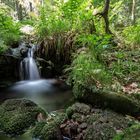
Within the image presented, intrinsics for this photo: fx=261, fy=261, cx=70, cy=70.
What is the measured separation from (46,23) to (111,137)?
19.0ft

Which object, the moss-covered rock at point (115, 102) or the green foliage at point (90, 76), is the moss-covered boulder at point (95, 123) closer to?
the moss-covered rock at point (115, 102)

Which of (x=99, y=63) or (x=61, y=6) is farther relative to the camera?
(x=61, y=6)

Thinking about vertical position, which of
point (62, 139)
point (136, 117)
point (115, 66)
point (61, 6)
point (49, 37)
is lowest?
point (62, 139)

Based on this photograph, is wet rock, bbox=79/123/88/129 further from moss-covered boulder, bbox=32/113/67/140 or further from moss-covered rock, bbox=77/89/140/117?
moss-covered rock, bbox=77/89/140/117

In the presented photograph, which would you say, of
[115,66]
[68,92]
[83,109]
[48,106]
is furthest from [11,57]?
[83,109]

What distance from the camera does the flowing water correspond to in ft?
20.5

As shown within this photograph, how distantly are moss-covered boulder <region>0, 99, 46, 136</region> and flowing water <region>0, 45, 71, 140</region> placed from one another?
63cm

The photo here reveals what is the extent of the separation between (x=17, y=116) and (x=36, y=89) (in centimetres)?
262

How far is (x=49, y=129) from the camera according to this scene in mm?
4344

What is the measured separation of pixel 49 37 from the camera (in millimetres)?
8516

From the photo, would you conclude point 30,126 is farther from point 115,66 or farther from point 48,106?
point 115,66

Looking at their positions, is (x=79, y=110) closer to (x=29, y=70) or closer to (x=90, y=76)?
(x=90, y=76)

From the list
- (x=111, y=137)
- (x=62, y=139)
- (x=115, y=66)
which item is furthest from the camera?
(x=115, y=66)

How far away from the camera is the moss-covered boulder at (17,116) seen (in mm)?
4699
